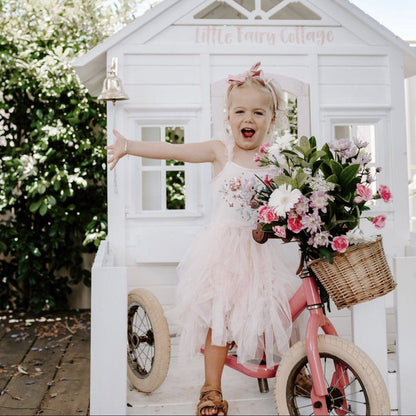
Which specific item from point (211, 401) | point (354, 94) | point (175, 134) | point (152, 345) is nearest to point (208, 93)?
point (354, 94)

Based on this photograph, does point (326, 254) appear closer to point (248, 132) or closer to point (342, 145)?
point (342, 145)

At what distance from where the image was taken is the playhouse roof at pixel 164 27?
4.13 m

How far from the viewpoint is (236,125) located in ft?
11.2

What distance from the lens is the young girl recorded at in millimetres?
2756

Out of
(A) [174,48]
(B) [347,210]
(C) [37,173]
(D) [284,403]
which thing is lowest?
(D) [284,403]

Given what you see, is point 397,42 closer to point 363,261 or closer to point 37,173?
point 363,261

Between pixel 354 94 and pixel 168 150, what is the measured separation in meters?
1.70

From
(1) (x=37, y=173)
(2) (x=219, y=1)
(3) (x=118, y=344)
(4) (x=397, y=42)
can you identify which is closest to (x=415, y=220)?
(4) (x=397, y=42)

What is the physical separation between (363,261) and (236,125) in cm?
130

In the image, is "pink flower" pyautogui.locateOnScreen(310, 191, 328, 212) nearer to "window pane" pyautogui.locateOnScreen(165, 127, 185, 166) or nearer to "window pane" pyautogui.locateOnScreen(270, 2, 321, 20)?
"window pane" pyautogui.locateOnScreen(270, 2, 321, 20)

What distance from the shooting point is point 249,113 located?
11.0 ft

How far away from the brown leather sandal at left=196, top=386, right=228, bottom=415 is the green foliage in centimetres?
303

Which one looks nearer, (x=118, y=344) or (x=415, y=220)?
(x=118, y=344)

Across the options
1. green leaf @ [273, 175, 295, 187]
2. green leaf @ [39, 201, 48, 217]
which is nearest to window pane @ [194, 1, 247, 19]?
green leaf @ [273, 175, 295, 187]
